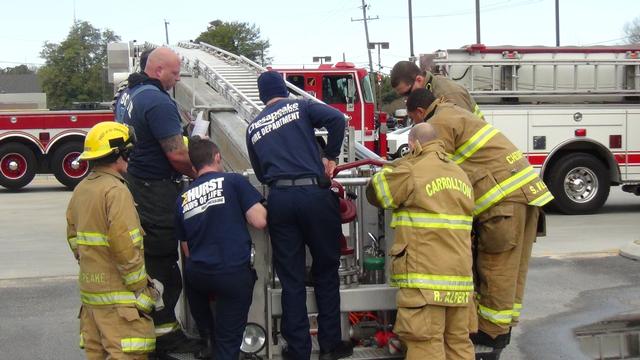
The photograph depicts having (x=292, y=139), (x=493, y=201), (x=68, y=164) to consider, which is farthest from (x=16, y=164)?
(x=493, y=201)

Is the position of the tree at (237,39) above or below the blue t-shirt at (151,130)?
above

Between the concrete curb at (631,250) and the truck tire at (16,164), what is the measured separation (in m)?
13.5

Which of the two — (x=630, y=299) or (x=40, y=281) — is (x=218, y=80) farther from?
(x=630, y=299)

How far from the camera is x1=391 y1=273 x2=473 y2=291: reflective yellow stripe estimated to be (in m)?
4.39

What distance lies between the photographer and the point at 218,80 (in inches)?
306

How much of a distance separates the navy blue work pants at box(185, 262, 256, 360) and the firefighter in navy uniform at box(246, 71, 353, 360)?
0.24 meters

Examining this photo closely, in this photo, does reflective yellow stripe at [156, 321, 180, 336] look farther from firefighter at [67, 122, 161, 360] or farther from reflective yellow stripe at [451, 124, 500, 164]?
reflective yellow stripe at [451, 124, 500, 164]

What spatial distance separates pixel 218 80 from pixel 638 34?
78662 mm

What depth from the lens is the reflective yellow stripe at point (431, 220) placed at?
14.6 feet

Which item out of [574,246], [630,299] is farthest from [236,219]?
[574,246]

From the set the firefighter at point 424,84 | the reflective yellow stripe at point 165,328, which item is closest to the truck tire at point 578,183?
the firefighter at point 424,84

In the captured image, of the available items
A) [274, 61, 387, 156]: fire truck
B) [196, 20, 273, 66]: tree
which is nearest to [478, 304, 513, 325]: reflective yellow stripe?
[274, 61, 387, 156]: fire truck

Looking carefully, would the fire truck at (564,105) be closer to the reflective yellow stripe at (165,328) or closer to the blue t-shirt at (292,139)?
the blue t-shirt at (292,139)

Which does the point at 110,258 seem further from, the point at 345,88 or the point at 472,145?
the point at 345,88
